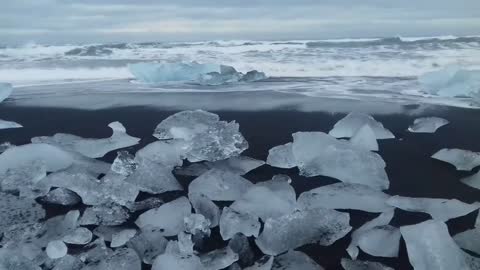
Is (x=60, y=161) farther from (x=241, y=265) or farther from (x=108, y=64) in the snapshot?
(x=108, y=64)

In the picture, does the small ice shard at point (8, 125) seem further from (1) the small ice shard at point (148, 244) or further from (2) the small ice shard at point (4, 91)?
(1) the small ice shard at point (148, 244)

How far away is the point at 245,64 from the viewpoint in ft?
29.9

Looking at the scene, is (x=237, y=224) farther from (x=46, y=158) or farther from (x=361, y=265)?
(x=46, y=158)

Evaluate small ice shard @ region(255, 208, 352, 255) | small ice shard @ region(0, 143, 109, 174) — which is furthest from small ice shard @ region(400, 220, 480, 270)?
small ice shard @ region(0, 143, 109, 174)

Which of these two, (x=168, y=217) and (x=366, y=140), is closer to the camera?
(x=168, y=217)

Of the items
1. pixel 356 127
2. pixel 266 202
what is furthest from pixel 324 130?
pixel 266 202

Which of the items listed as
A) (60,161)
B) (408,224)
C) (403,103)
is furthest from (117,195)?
(403,103)

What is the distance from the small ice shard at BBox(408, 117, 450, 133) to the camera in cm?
282

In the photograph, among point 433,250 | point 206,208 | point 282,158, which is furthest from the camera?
point 282,158

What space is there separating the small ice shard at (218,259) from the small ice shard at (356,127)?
4.81ft

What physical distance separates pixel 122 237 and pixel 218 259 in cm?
38

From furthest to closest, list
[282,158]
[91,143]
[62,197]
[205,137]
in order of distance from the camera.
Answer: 1. [91,143]
2. [205,137]
3. [282,158]
4. [62,197]

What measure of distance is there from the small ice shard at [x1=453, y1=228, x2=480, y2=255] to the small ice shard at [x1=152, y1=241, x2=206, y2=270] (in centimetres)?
84

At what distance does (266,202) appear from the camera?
1789 millimetres
